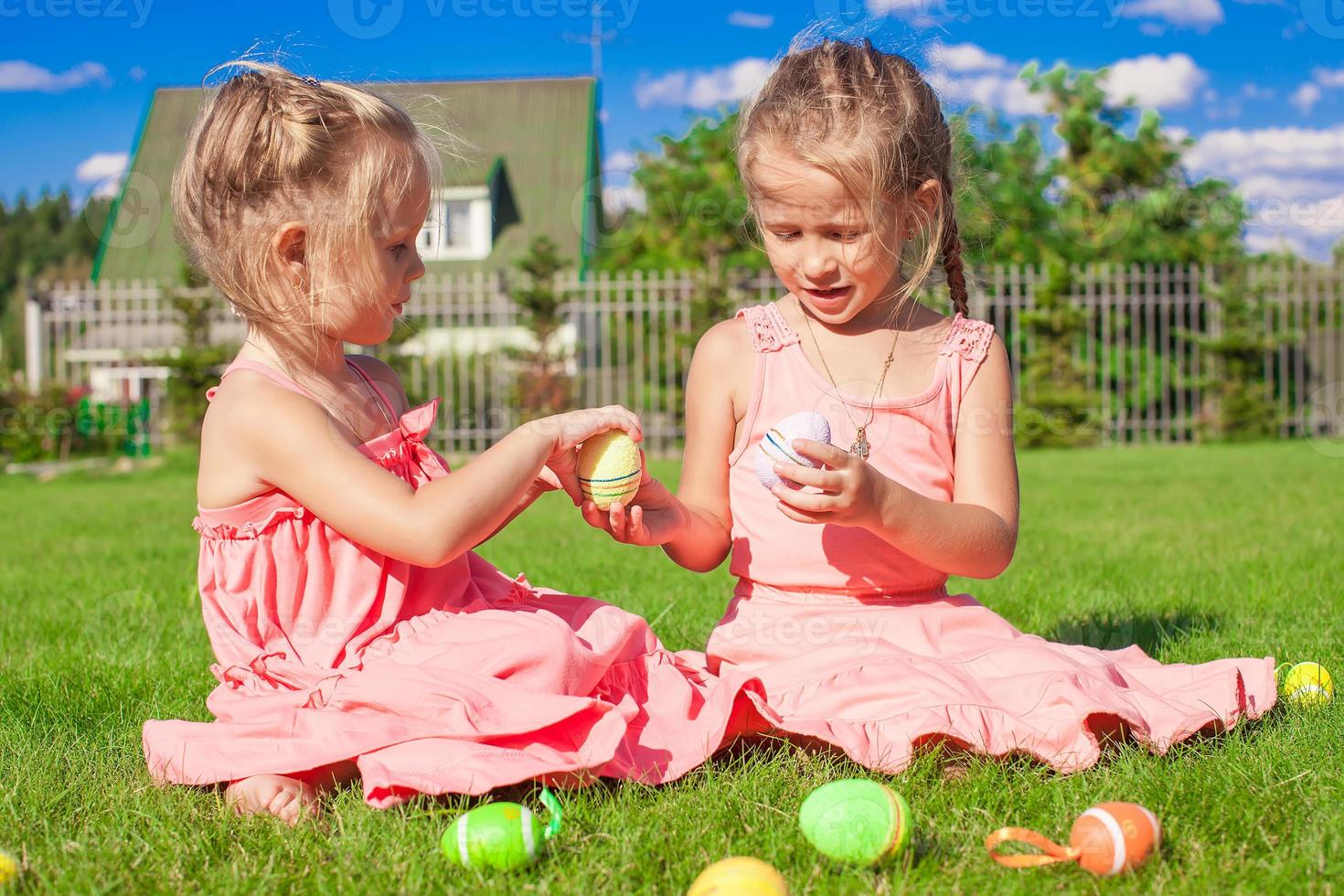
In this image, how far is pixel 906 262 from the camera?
269 cm

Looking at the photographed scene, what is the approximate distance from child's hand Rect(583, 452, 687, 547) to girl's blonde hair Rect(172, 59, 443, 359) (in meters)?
0.66

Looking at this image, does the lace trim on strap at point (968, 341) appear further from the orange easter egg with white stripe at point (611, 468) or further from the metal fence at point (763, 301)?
the metal fence at point (763, 301)

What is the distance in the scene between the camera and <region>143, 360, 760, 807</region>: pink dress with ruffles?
2.12m

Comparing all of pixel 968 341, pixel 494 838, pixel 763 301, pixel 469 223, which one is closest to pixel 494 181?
pixel 469 223

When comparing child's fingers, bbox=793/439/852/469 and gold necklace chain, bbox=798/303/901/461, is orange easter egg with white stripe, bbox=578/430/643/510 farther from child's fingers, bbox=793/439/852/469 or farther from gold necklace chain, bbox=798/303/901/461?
gold necklace chain, bbox=798/303/901/461

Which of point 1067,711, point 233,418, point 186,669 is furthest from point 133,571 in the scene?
point 1067,711

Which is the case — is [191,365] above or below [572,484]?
above

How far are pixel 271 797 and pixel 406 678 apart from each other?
315 mm

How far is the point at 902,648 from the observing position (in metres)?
2.52

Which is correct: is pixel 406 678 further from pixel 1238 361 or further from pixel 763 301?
pixel 1238 361

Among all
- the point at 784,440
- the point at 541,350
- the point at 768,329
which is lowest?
the point at 784,440

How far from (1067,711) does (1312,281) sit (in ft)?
53.2

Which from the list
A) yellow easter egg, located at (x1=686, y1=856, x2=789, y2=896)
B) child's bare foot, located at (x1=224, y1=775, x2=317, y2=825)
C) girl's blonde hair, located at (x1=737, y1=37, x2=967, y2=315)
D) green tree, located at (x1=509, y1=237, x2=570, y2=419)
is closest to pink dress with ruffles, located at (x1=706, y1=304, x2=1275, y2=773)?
girl's blonde hair, located at (x1=737, y1=37, x2=967, y2=315)

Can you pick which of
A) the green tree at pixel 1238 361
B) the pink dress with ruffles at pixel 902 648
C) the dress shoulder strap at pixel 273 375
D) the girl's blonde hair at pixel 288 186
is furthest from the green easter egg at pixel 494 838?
the green tree at pixel 1238 361
